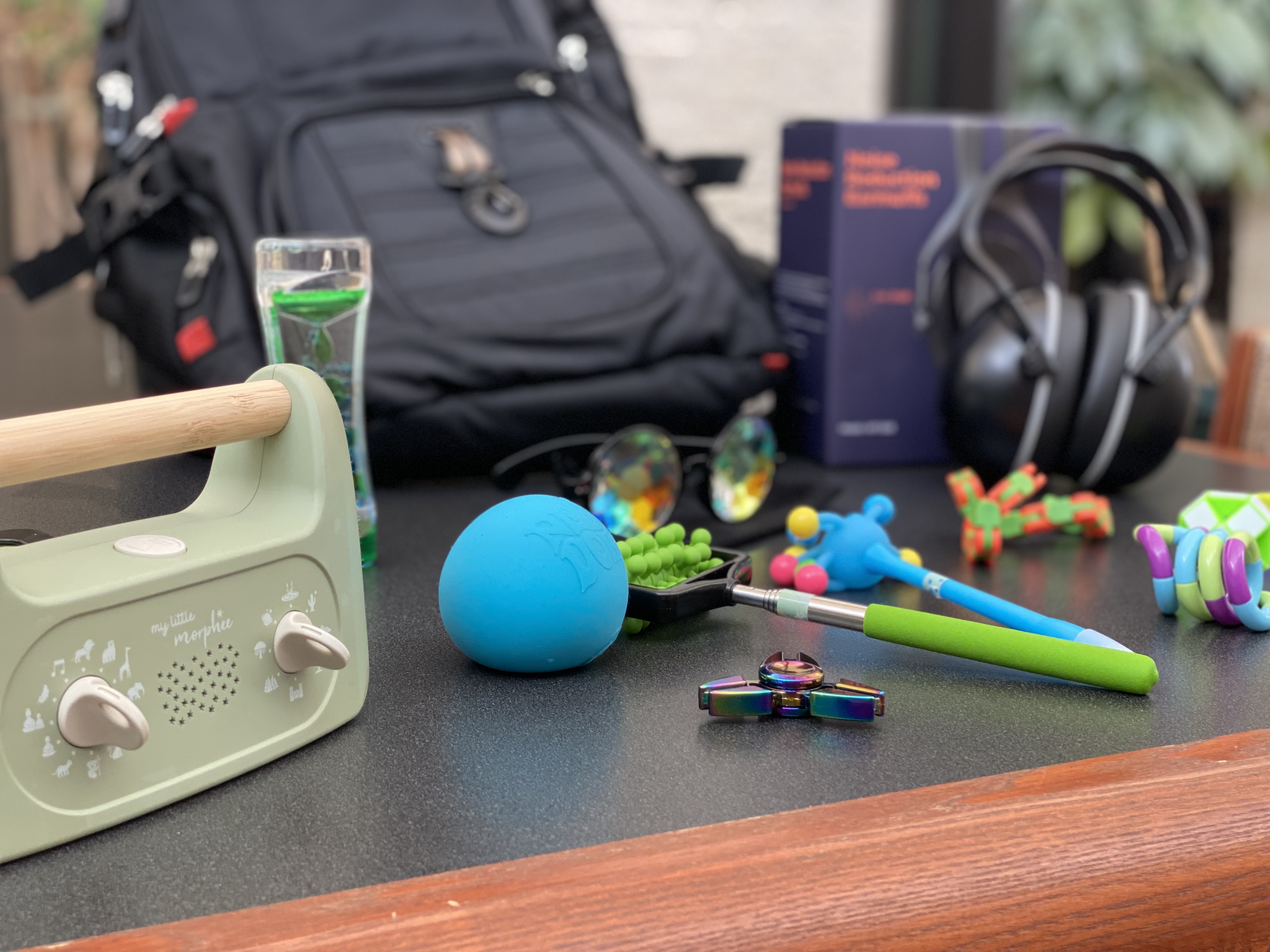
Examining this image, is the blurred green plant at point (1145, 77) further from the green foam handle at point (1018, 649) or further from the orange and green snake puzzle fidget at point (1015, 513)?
the green foam handle at point (1018, 649)

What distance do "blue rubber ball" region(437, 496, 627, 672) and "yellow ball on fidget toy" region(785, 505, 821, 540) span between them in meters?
0.16

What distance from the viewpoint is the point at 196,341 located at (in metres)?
0.84

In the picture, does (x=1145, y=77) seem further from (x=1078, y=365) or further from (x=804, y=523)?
(x=804, y=523)

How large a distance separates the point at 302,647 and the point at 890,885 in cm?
21

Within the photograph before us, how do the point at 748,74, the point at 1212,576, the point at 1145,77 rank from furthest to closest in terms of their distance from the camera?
the point at 1145,77 < the point at 748,74 < the point at 1212,576

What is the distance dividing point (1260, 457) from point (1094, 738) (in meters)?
0.64

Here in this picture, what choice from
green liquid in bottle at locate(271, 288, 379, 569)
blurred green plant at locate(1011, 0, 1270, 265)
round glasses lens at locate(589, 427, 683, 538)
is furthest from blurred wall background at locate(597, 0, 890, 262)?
green liquid in bottle at locate(271, 288, 379, 569)

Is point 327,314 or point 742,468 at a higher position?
point 327,314

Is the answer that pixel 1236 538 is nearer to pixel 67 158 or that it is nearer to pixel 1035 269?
pixel 1035 269

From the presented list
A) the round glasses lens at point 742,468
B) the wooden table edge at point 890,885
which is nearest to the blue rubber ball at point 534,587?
the wooden table edge at point 890,885

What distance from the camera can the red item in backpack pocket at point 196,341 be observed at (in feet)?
2.76

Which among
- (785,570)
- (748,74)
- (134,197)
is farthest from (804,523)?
(748,74)

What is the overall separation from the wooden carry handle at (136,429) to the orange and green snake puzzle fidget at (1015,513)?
1.38 feet

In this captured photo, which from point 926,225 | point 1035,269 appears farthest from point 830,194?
point 1035,269
